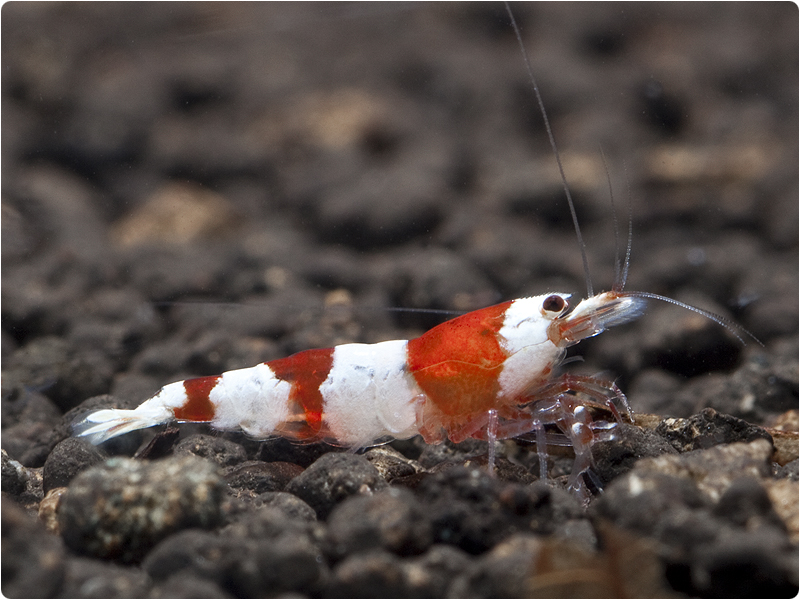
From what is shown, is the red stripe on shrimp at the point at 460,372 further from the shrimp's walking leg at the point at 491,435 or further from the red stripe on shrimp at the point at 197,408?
the red stripe on shrimp at the point at 197,408

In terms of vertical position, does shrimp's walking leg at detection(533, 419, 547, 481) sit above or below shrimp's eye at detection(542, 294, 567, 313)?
below

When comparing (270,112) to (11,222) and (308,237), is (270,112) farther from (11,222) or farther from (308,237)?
(11,222)

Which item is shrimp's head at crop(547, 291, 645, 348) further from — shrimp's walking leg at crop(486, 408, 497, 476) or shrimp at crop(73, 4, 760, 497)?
shrimp's walking leg at crop(486, 408, 497, 476)

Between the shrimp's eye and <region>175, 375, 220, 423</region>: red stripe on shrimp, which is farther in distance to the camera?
<region>175, 375, 220, 423</region>: red stripe on shrimp

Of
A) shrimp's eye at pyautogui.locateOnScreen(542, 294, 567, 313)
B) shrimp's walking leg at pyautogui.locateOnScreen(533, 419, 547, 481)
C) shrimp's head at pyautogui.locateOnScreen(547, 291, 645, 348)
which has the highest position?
shrimp's eye at pyautogui.locateOnScreen(542, 294, 567, 313)

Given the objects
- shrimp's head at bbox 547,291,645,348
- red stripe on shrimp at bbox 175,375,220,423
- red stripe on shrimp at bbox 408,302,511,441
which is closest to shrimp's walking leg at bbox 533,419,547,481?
red stripe on shrimp at bbox 408,302,511,441

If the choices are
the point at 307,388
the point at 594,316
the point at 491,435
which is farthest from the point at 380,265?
the point at 491,435
